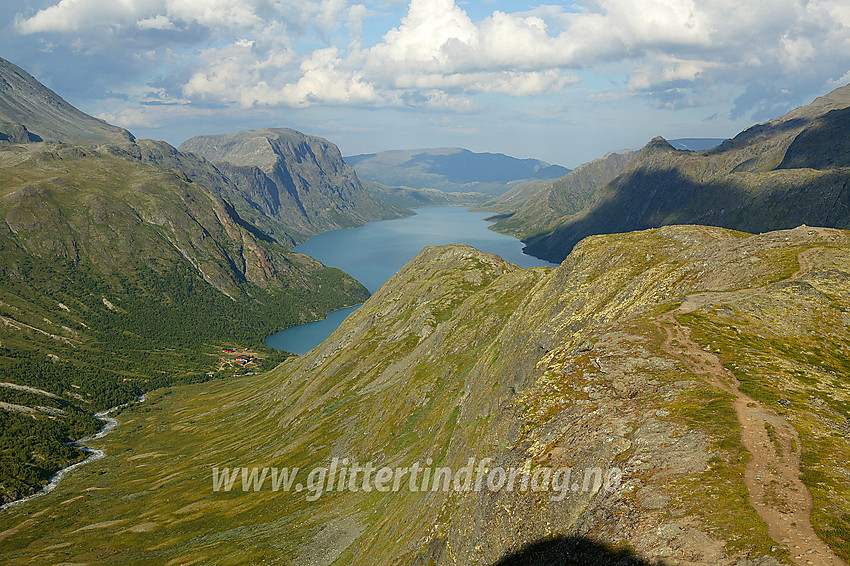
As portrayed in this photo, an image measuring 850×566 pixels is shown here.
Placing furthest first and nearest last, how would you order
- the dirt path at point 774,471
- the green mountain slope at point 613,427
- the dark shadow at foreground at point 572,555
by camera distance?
the green mountain slope at point 613,427 < the dark shadow at foreground at point 572,555 < the dirt path at point 774,471

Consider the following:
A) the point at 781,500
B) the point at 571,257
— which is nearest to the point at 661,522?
the point at 781,500

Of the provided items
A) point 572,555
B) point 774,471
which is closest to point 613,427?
point 572,555

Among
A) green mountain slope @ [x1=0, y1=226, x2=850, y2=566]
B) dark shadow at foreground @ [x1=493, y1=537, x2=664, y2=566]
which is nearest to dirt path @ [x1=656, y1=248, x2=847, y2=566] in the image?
green mountain slope @ [x1=0, y1=226, x2=850, y2=566]

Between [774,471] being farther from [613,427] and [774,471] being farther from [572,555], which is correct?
[572,555]

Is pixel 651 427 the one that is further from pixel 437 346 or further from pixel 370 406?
pixel 370 406

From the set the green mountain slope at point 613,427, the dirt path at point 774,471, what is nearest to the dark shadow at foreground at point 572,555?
the green mountain slope at point 613,427

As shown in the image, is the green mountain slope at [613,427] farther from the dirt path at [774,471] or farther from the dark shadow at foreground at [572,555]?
the dark shadow at foreground at [572,555]

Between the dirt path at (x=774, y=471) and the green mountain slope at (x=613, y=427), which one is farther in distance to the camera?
the green mountain slope at (x=613, y=427)

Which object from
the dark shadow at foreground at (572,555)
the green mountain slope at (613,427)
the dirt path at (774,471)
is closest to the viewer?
the dirt path at (774,471)
